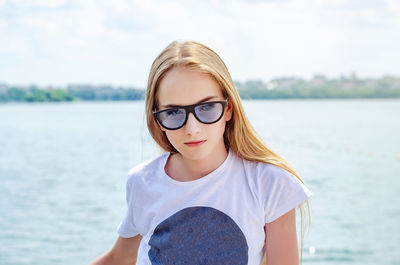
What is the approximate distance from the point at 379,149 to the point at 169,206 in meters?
15.3

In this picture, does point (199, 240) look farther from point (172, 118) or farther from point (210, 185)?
point (172, 118)

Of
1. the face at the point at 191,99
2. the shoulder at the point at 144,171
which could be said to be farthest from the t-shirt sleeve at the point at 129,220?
the face at the point at 191,99

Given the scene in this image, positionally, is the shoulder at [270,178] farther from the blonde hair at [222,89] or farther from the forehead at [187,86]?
the forehead at [187,86]

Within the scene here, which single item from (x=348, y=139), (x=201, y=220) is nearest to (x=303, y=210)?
(x=201, y=220)

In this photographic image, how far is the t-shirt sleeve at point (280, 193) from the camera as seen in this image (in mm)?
1466

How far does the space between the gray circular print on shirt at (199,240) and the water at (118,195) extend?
339 mm

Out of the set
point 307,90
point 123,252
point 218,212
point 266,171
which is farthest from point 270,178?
point 307,90

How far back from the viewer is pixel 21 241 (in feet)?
25.7

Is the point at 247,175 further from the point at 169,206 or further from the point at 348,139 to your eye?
the point at 348,139

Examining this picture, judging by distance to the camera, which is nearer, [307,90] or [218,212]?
[218,212]

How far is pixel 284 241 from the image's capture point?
1491 millimetres

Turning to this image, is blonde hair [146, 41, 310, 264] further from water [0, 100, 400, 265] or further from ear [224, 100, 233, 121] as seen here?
water [0, 100, 400, 265]

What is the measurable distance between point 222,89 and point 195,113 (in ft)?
0.38

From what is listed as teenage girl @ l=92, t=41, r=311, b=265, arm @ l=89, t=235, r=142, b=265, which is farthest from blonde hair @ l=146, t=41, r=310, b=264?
arm @ l=89, t=235, r=142, b=265
